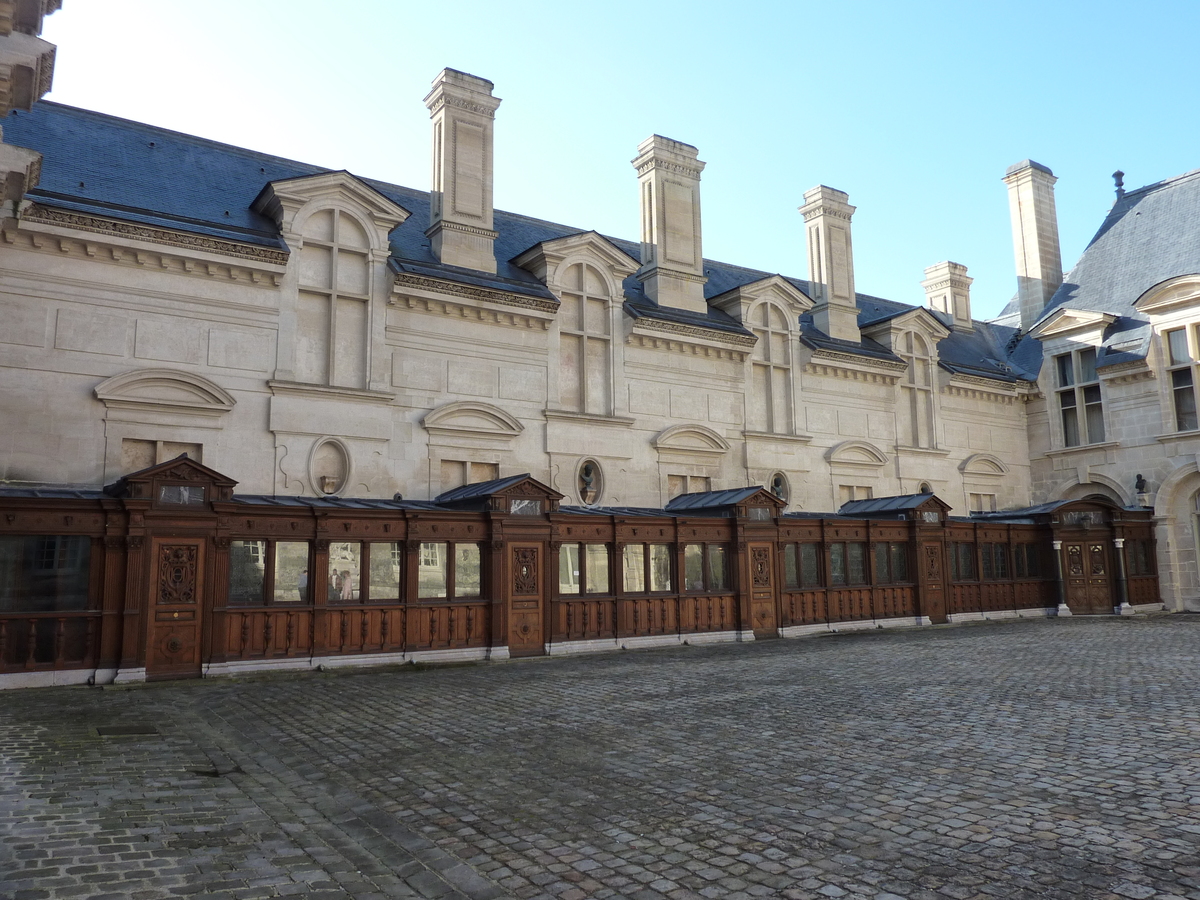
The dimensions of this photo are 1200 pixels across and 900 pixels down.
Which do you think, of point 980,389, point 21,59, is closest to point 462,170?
point 21,59

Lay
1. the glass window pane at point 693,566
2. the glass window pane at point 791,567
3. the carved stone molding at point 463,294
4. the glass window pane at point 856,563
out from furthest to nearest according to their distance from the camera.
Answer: the glass window pane at point 856,563
the glass window pane at point 791,567
the glass window pane at point 693,566
the carved stone molding at point 463,294

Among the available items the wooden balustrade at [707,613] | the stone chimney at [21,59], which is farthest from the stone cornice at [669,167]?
the stone chimney at [21,59]

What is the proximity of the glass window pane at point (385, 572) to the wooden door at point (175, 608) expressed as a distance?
3014mm

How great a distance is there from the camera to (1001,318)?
40.5m

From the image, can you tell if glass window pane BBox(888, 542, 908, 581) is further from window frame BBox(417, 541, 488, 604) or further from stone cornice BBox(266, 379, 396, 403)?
stone cornice BBox(266, 379, 396, 403)

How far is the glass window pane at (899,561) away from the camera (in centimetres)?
2531

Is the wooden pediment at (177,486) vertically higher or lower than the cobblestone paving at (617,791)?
higher

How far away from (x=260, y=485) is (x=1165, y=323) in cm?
2850

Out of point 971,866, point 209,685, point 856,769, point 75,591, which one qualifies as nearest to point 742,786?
point 856,769

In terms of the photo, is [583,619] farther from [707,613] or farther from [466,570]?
[707,613]

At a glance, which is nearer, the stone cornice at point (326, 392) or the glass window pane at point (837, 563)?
the stone cornice at point (326, 392)

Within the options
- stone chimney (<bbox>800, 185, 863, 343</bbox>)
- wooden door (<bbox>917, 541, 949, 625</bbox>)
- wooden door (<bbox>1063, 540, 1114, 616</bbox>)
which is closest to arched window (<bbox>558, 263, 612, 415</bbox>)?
stone chimney (<bbox>800, 185, 863, 343</bbox>)

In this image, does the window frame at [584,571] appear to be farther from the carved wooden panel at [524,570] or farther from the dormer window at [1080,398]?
the dormer window at [1080,398]

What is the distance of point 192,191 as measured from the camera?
20406mm
